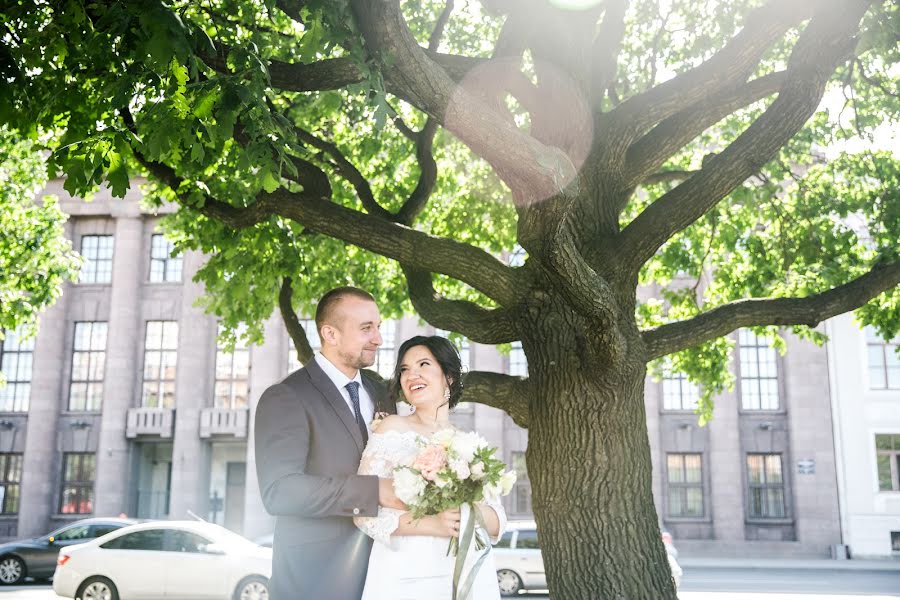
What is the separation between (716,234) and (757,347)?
19.4 metres

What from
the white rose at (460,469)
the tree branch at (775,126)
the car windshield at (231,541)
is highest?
the tree branch at (775,126)

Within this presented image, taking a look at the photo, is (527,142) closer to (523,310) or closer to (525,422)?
(523,310)

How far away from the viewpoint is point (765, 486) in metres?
30.5

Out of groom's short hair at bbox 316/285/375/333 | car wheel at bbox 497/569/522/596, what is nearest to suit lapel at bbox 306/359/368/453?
groom's short hair at bbox 316/285/375/333

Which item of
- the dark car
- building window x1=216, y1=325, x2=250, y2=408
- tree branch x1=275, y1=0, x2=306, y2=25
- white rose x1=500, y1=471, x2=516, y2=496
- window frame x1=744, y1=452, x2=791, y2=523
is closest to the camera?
white rose x1=500, y1=471, x2=516, y2=496

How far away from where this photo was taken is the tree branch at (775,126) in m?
7.32

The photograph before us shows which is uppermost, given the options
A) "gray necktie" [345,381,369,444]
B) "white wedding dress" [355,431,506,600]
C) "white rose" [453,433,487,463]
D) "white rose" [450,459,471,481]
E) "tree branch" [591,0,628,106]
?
"tree branch" [591,0,628,106]

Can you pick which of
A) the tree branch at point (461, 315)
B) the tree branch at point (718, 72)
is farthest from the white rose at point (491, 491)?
the tree branch at point (718, 72)

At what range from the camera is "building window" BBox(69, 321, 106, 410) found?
1323 inches

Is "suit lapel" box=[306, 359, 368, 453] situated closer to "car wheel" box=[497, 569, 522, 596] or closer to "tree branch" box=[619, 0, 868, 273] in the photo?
"tree branch" box=[619, 0, 868, 273]

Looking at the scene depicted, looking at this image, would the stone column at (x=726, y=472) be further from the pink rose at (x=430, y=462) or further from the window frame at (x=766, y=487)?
the pink rose at (x=430, y=462)

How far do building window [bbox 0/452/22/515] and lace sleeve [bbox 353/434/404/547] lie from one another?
32.9m

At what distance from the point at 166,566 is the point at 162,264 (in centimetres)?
2144

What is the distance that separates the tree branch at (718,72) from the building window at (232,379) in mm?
27216
